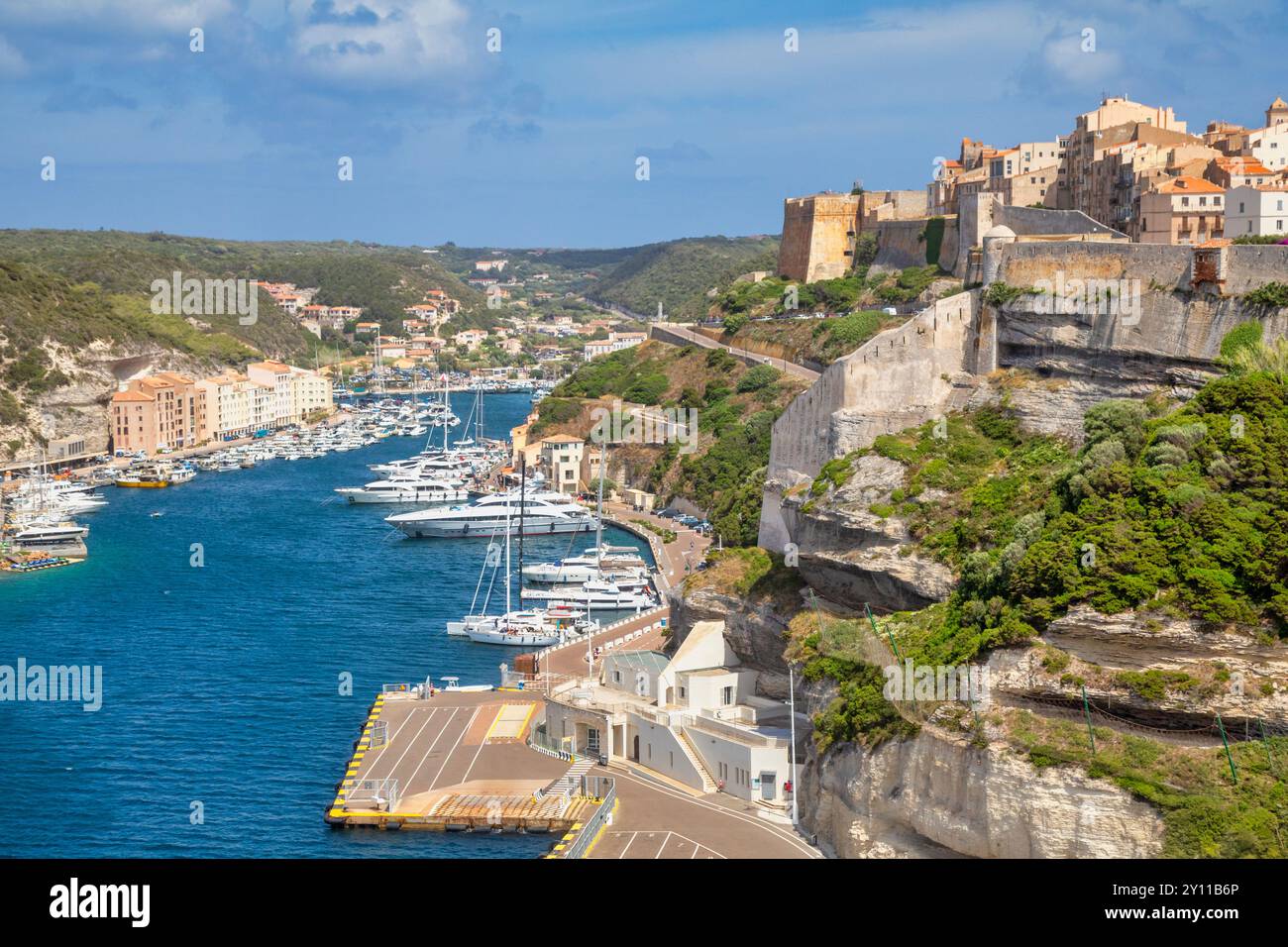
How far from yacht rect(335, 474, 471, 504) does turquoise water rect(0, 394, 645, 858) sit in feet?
4.93

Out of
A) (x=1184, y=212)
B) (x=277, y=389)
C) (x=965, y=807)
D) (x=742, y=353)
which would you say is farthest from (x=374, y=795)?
(x=277, y=389)

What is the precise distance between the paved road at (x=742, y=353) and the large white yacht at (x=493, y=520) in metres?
9.68

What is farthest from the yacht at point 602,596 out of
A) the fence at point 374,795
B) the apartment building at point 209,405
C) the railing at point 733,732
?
the apartment building at point 209,405

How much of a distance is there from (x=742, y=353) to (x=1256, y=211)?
37183 mm

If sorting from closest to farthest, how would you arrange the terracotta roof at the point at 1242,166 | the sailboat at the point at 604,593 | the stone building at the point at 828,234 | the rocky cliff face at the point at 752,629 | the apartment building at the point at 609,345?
the rocky cliff face at the point at 752,629
the terracotta roof at the point at 1242,166
the sailboat at the point at 604,593
the stone building at the point at 828,234
the apartment building at the point at 609,345

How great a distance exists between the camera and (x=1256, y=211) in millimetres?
30969

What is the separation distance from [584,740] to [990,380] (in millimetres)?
9546

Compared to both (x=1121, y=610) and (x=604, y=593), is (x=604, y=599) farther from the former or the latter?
(x=1121, y=610)

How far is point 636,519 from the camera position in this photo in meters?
60.7

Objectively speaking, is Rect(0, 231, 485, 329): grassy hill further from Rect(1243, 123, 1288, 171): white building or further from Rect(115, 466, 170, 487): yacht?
Rect(1243, 123, 1288, 171): white building

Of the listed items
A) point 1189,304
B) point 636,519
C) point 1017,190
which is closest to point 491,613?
point 636,519

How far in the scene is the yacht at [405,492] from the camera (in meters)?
69.1

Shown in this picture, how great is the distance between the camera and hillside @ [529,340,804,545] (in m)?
56.1

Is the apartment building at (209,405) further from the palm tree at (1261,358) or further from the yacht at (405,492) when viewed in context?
the palm tree at (1261,358)
